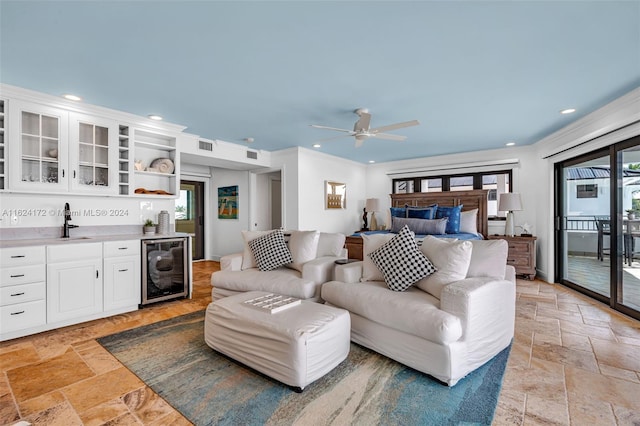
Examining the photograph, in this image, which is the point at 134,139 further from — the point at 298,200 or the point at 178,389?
the point at 178,389

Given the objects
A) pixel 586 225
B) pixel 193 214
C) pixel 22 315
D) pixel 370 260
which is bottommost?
pixel 22 315

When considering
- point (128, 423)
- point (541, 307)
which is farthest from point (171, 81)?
point (541, 307)

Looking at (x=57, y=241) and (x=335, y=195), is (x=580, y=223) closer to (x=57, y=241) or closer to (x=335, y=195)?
(x=335, y=195)

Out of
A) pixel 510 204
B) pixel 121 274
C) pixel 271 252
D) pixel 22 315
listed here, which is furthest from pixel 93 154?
pixel 510 204

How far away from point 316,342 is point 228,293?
1.71 meters

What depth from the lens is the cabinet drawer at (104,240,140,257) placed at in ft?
11.0

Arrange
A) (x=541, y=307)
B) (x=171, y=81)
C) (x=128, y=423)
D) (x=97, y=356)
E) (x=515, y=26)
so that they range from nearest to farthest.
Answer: (x=128, y=423) → (x=515, y=26) → (x=97, y=356) → (x=171, y=81) → (x=541, y=307)

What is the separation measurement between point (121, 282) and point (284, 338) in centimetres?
250

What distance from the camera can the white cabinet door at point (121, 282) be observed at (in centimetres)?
333

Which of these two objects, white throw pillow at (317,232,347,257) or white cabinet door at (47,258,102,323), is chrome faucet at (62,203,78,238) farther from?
white throw pillow at (317,232,347,257)

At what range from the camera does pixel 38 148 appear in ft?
10.5

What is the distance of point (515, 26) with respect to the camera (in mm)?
1947

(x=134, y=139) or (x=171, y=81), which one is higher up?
(x=171, y=81)

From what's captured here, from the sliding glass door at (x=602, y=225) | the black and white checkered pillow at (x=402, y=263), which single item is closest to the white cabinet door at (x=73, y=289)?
the black and white checkered pillow at (x=402, y=263)
